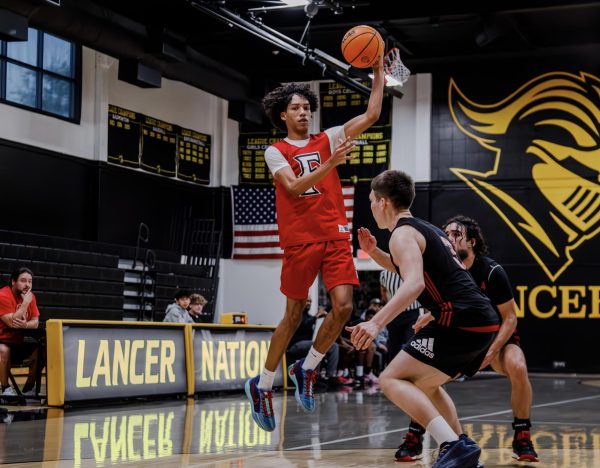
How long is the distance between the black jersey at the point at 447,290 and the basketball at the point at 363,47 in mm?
1509

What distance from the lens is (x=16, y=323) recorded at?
11.0 meters

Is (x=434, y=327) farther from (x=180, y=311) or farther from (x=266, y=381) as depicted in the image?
(x=180, y=311)

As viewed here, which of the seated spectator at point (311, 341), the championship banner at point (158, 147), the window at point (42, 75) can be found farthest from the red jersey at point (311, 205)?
the championship banner at point (158, 147)

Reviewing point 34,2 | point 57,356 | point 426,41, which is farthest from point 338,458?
point 426,41

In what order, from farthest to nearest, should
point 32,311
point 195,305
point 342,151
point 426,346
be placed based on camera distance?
point 195,305, point 32,311, point 342,151, point 426,346

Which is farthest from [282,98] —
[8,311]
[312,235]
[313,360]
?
[8,311]

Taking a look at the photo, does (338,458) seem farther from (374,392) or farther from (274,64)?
(274,64)

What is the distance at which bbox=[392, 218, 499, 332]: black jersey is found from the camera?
5.11 meters

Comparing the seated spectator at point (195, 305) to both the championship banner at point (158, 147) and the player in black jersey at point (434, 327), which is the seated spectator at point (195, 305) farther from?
the player in black jersey at point (434, 327)

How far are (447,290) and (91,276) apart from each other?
1208cm

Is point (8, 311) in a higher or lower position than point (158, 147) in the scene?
lower

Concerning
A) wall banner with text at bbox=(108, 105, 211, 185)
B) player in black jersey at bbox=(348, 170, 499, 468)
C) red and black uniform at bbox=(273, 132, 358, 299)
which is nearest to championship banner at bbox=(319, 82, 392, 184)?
wall banner with text at bbox=(108, 105, 211, 185)

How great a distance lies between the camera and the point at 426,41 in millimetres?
20234

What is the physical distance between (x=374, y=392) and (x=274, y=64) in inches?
391
